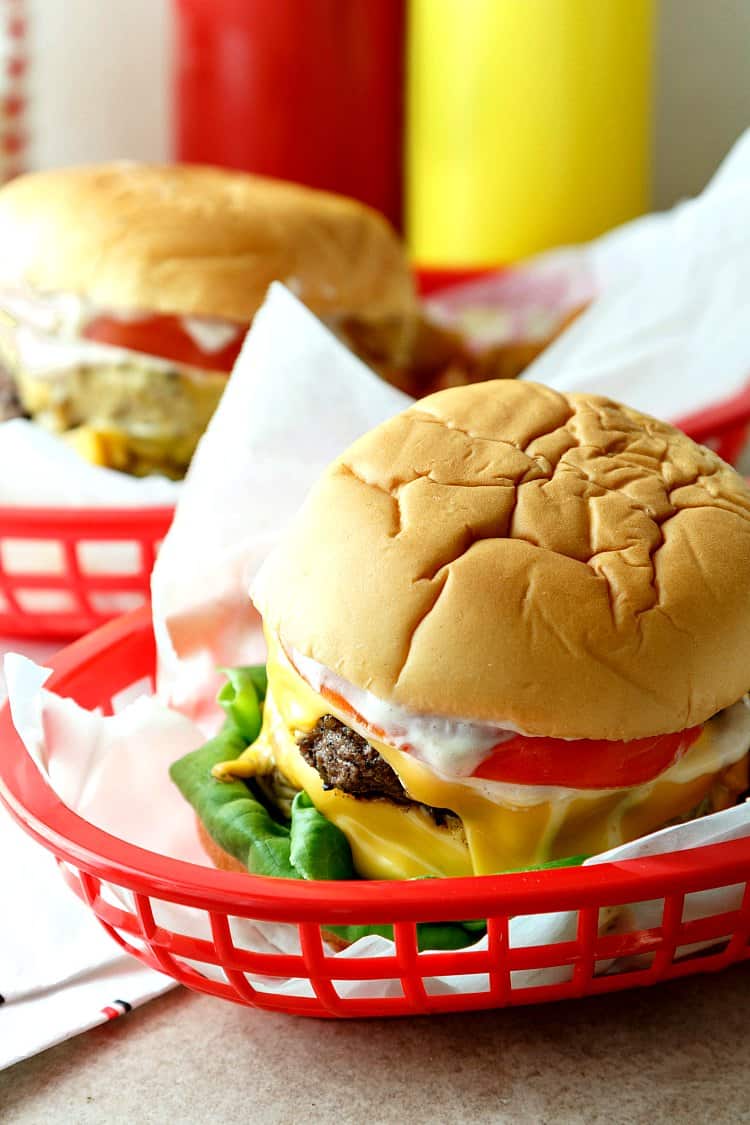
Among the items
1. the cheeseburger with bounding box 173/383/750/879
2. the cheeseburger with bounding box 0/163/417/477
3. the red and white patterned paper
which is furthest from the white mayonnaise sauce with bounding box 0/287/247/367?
the red and white patterned paper

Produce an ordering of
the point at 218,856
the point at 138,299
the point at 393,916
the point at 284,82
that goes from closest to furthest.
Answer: the point at 393,916, the point at 218,856, the point at 138,299, the point at 284,82

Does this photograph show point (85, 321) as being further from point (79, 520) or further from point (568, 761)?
point (568, 761)

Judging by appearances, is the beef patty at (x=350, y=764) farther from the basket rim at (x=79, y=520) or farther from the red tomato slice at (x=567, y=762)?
the basket rim at (x=79, y=520)

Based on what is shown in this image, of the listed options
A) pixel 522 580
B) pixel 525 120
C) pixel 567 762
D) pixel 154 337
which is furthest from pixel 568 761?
pixel 525 120

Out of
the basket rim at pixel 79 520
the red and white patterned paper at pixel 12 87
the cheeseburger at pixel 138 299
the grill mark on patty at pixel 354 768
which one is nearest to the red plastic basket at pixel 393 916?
the grill mark on patty at pixel 354 768

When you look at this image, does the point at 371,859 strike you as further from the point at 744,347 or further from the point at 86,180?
the point at 86,180

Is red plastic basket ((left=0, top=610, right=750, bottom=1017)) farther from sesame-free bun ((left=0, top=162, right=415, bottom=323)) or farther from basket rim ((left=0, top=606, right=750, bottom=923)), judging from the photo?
sesame-free bun ((left=0, top=162, right=415, bottom=323))
